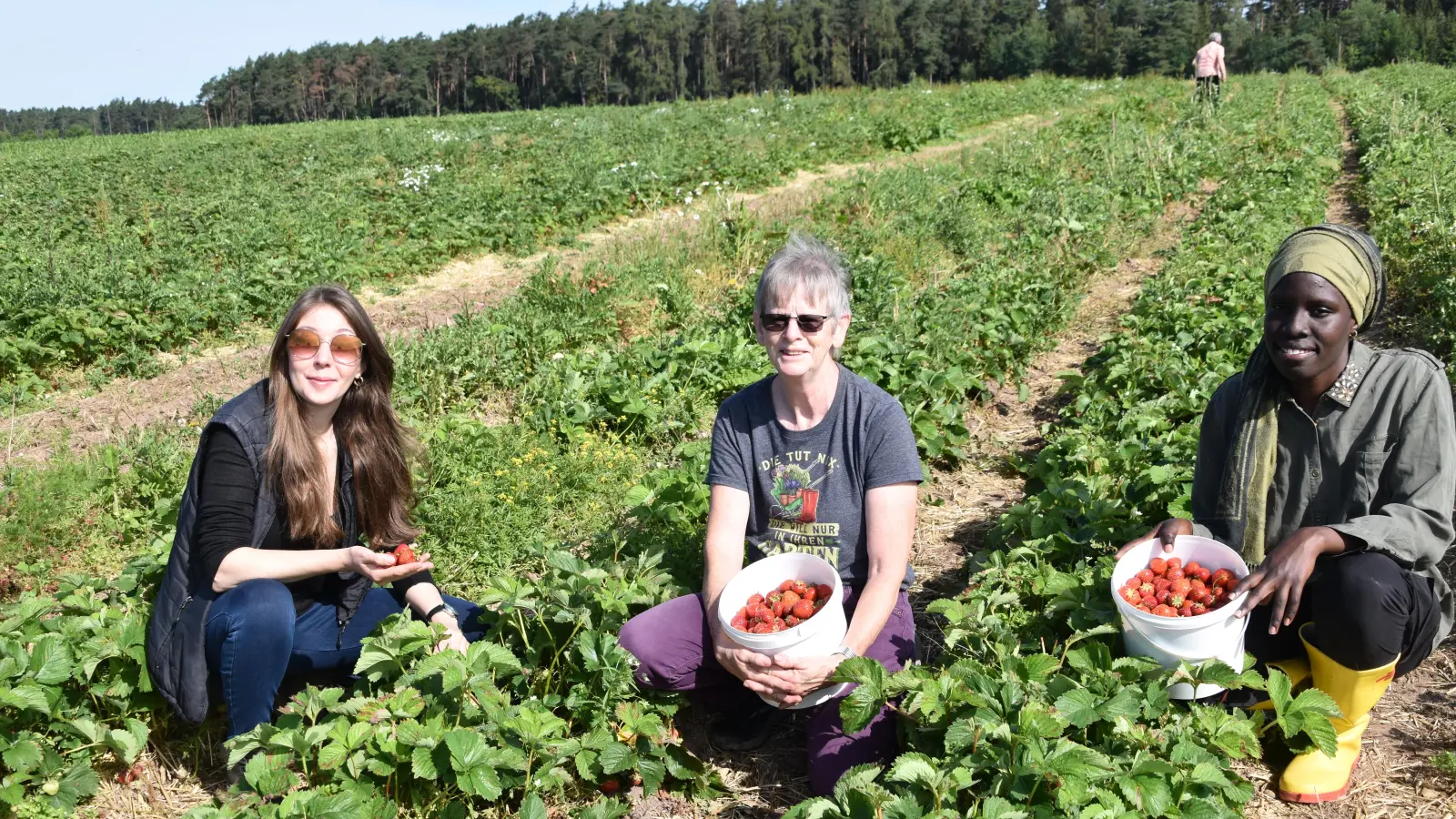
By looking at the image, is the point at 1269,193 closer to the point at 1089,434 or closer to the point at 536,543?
the point at 1089,434

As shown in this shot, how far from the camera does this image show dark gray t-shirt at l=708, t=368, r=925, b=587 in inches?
112

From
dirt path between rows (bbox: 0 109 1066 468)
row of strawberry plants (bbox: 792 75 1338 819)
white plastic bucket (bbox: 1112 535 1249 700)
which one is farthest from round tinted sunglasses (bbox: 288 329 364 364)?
dirt path between rows (bbox: 0 109 1066 468)

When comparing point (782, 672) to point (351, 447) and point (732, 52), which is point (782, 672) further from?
point (732, 52)

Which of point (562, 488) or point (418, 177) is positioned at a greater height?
point (418, 177)

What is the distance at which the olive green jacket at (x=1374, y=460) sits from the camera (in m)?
2.50

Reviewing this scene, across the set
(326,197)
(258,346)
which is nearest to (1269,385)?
(258,346)

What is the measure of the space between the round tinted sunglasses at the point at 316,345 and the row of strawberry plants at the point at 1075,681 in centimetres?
173

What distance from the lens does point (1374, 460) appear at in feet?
8.49

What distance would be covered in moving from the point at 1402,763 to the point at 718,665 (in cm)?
192

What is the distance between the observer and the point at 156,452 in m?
5.00

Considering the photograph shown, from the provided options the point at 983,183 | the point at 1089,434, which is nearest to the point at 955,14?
the point at 983,183

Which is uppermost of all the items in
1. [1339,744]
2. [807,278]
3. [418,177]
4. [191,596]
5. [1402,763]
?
[418,177]

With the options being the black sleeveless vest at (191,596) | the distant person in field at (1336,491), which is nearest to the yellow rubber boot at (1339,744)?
the distant person in field at (1336,491)

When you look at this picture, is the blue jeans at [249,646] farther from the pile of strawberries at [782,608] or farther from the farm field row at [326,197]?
the farm field row at [326,197]
